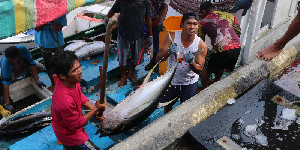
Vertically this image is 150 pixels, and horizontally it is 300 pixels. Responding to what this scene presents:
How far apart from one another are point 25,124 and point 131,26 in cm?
277

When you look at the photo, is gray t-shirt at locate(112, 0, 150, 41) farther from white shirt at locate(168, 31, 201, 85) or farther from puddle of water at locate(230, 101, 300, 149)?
puddle of water at locate(230, 101, 300, 149)

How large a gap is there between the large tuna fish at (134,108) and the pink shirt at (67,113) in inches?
13.0

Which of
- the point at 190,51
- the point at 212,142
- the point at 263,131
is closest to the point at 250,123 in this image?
the point at 263,131

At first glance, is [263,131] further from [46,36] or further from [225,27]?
[46,36]

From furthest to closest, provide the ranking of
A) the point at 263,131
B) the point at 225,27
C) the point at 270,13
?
the point at 270,13, the point at 225,27, the point at 263,131

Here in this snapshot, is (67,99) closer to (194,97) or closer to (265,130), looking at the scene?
(194,97)

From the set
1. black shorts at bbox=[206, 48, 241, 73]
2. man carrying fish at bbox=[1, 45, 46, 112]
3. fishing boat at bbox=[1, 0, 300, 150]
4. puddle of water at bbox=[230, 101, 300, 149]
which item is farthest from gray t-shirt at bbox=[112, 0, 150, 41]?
puddle of water at bbox=[230, 101, 300, 149]

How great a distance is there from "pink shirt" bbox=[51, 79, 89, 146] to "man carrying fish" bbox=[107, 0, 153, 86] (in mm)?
2380

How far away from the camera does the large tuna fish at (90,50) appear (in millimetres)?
6414

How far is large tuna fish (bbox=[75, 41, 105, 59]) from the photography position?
21.0 feet

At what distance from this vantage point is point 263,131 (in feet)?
8.65

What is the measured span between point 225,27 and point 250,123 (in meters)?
2.31

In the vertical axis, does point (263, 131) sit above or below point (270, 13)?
below

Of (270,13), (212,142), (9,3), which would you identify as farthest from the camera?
(270,13)
